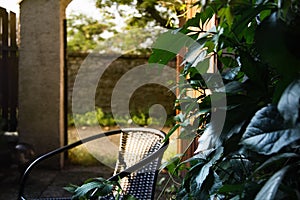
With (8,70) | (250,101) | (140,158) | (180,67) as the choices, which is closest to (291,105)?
(250,101)

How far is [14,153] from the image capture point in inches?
158

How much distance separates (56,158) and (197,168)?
3.84 meters

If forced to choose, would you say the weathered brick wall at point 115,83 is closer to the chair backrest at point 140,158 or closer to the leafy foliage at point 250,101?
the chair backrest at point 140,158

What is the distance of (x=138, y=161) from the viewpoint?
211 centimetres

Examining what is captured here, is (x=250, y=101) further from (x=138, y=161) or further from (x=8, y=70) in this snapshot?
(x=8, y=70)

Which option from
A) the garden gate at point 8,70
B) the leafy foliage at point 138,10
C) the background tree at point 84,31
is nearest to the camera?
the garden gate at point 8,70

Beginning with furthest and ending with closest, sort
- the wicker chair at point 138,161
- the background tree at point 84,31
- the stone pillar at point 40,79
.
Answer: the background tree at point 84,31 → the stone pillar at point 40,79 → the wicker chair at point 138,161

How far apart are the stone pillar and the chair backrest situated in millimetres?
2312

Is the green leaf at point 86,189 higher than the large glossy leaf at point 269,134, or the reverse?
the large glossy leaf at point 269,134

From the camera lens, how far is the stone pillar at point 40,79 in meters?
4.45

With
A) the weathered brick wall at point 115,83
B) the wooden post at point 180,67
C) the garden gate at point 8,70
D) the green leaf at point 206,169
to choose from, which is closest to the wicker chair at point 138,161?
the wooden post at point 180,67

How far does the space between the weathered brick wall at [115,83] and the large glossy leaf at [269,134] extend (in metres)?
6.29

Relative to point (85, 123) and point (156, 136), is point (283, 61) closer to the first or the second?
point (156, 136)

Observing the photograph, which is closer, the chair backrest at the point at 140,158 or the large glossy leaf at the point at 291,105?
the large glossy leaf at the point at 291,105
